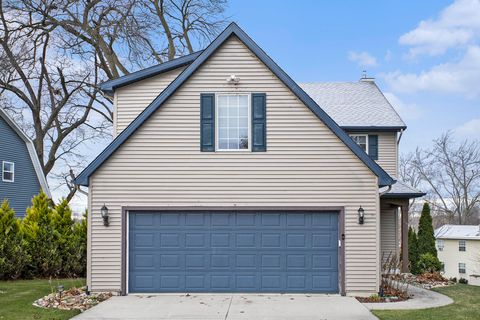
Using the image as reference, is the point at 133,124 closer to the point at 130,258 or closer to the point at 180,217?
the point at 180,217

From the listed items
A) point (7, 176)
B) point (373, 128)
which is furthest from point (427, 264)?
point (7, 176)

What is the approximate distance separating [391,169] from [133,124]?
10360 millimetres

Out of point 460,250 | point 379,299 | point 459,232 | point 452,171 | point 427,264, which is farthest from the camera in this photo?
point 452,171

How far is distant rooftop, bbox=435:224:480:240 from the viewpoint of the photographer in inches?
1399

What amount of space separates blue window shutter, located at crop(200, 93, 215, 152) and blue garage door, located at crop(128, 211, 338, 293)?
173 centimetres

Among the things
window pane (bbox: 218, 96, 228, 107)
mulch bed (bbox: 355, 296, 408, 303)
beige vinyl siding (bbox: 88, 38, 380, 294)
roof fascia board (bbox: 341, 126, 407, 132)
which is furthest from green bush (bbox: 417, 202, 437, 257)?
window pane (bbox: 218, 96, 228, 107)

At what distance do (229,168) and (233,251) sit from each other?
6.93 ft

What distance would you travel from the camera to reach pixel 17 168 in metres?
24.2

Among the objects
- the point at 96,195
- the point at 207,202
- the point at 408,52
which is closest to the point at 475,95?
the point at 408,52

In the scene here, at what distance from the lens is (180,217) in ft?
40.2

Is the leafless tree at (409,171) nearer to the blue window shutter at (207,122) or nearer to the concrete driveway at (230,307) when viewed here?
the concrete driveway at (230,307)

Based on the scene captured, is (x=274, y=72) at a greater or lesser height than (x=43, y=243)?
greater

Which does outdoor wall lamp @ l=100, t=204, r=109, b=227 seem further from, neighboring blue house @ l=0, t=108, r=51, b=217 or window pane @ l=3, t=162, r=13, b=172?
window pane @ l=3, t=162, r=13, b=172

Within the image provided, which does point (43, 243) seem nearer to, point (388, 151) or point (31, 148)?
point (31, 148)
